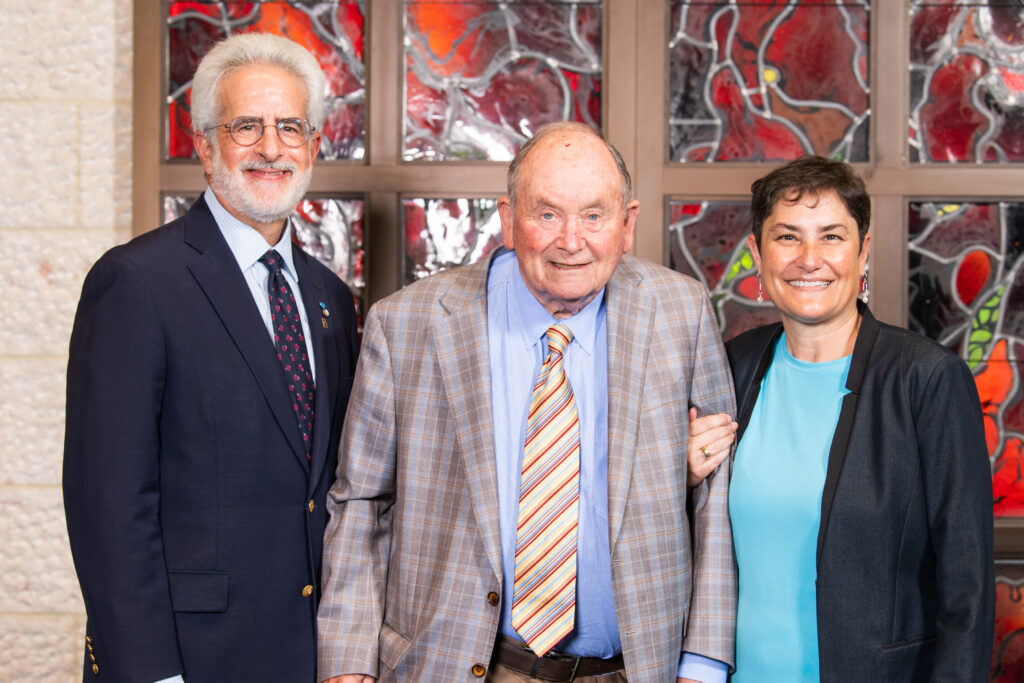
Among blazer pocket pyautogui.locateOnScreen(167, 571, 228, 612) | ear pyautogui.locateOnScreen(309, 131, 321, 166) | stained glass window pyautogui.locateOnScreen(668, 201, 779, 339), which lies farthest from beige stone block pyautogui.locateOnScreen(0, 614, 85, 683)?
stained glass window pyautogui.locateOnScreen(668, 201, 779, 339)

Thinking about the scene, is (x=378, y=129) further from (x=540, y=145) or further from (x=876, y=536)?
(x=876, y=536)

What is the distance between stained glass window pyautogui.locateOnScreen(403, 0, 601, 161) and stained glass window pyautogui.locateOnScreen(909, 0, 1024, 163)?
39.7 inches

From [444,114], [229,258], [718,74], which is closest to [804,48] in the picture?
[718,74]

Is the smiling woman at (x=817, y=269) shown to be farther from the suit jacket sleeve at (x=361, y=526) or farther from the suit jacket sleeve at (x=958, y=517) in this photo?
the suit jacket sleeve at (x=361, y=526)

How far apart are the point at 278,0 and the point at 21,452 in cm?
159

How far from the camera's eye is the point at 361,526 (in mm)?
1830

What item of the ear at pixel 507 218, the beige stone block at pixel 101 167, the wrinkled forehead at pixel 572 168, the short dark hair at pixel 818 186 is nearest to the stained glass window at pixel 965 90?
the short dark hair at pixel 818 186

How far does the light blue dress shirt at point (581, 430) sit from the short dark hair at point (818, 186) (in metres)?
0.42

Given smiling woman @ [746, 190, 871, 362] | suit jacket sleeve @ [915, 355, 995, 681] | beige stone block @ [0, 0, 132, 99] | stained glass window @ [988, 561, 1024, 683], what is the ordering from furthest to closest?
stained glass window @ [988, 561, 1024, 683], beige stone block @ [0, 0, 132, 99], smiling woman @ [746, 190, 871, 362], suit jacket sleeve @ [915, 355, 995, 681]

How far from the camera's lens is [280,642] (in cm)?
180

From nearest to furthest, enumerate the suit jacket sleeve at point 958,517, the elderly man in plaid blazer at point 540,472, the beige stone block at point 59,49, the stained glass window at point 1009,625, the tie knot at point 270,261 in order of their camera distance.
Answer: the suit jacket sleeve at point 958,517 < the elderly man in plaid blazer at point 540,472 < the tie knot at point 270,261 < the beige stone block at point 59,49 < the stained glass window at point 1009,625

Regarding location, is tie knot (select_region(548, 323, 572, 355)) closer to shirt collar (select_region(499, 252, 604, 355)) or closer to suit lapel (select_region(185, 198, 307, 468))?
shirt collar (select_region(499, 252, 604, 355))

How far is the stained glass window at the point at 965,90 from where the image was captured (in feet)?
9.12

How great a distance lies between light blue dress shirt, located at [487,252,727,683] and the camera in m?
1.74
